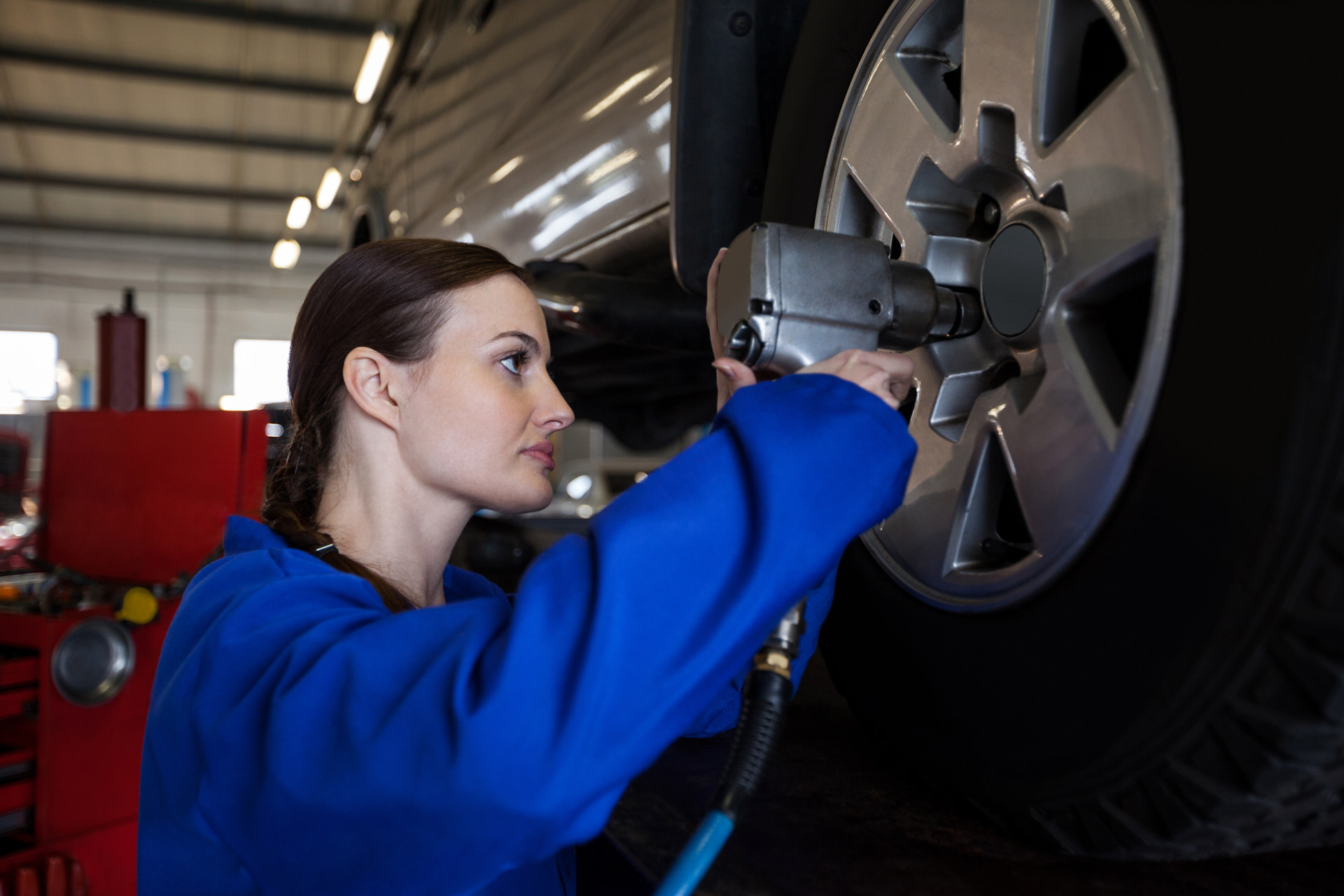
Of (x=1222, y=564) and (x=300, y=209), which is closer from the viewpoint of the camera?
(x=1222, y=564)

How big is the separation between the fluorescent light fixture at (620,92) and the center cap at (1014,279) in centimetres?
71

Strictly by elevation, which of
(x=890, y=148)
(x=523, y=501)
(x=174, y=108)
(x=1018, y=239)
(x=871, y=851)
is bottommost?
(x=871, y=851)

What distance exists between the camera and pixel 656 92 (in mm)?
1289

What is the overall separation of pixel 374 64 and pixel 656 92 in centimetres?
548

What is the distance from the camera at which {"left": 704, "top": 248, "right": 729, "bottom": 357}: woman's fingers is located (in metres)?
0.78

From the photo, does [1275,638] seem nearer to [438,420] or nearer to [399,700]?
[399,700]

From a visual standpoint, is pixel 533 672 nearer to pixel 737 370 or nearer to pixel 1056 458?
pixel 737 370

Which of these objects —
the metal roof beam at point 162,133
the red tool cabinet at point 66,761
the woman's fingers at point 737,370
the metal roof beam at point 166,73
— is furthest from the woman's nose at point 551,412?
the metal roof beam at point 162,133

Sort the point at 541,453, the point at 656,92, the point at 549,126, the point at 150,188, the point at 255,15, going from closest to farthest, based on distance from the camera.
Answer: the point at 541,453 < the point at 656,92 < the point at 549,126 < the point at 255,15 < the point at 150,188

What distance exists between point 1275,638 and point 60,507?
2640 mm

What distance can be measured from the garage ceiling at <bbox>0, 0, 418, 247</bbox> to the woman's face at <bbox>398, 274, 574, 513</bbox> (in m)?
8.33

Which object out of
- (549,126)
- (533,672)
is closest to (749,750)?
(533,672)

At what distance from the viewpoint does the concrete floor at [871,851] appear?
2.11 feet

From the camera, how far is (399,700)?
0.58m
